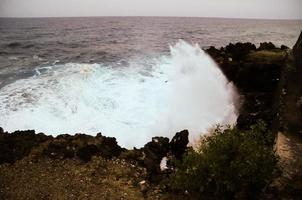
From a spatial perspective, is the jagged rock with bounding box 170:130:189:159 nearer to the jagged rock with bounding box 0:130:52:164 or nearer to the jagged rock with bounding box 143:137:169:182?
the jagged rock with bounding box 143:137:169:182

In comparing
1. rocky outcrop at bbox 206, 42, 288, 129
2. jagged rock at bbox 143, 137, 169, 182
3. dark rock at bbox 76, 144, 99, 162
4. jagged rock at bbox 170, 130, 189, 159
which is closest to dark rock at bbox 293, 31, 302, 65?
rocky outcrop at bbox 206, 42, 288, 129

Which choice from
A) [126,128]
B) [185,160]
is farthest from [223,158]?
[126,128]

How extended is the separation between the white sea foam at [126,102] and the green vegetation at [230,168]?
521cm

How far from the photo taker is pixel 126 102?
16844 mm

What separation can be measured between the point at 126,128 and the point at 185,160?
6162mm

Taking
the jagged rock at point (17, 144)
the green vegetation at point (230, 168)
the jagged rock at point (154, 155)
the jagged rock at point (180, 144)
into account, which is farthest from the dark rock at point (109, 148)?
the green vegetation at point (230, 168)

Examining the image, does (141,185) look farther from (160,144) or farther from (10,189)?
(10,189)

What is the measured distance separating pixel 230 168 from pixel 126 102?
10.3 m

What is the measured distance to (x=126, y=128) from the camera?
1377 cm

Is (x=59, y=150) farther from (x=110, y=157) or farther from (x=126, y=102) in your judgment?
(x=126, y=102)

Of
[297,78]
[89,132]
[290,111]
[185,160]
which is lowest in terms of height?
[89,132]

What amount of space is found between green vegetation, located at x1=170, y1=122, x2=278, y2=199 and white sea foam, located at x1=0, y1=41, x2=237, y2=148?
17.1 ft

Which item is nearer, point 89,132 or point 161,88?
point 89,132

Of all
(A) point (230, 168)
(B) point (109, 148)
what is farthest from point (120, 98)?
(A) point (230, 168)
